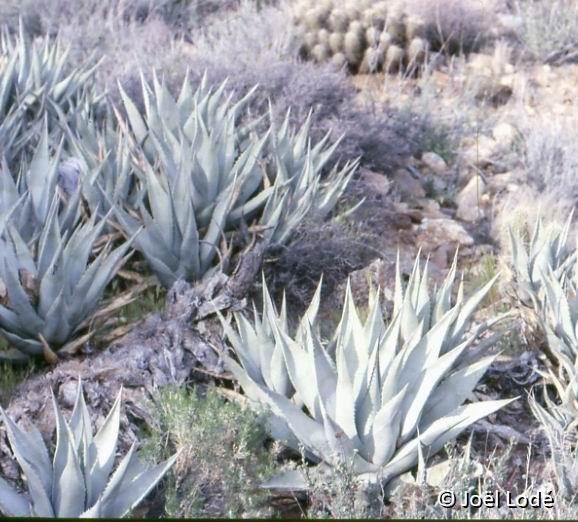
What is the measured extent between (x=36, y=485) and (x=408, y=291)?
5.21 ft

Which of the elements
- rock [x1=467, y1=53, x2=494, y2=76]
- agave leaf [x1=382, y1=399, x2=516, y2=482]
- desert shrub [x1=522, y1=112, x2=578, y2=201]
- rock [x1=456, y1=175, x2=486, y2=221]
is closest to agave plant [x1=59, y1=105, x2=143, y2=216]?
agave leaf [x1=382, y1=399, x2=516, y2=482]

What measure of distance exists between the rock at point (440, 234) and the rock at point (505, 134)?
1.75 m

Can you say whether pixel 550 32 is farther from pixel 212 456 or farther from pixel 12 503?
pixel 12 503

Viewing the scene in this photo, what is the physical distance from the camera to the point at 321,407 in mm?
3254

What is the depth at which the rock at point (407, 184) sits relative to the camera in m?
6.73

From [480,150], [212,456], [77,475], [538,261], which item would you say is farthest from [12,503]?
[480,150]

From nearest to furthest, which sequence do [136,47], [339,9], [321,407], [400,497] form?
1. [400,497]
2. [321,407]
3. [136,47]
4. [339,9]

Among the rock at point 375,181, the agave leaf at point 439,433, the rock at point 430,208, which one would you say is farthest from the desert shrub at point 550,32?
the agave leaf at point 439,433

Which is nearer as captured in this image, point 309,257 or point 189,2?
point 309,257

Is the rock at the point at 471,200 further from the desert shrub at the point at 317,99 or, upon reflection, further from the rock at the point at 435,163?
the desert shrub at the point at 317,99

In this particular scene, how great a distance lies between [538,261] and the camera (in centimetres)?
451

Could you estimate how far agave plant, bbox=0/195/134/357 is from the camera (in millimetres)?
3865

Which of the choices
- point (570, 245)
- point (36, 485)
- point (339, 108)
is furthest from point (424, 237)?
point (36, 485)

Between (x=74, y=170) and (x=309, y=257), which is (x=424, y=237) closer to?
(x=309, y=257)
